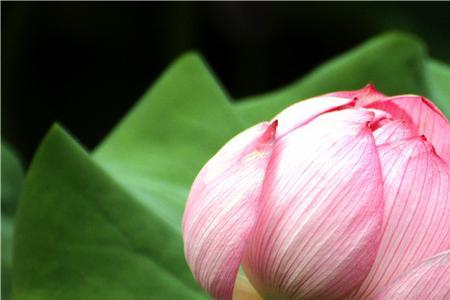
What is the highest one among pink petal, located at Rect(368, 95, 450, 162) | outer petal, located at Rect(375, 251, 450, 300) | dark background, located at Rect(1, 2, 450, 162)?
pink petal, located at Rect(368, 95, 450, 162)

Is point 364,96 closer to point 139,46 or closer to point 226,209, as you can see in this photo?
point 226,209

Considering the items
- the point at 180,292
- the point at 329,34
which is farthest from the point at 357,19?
the point at 180,292

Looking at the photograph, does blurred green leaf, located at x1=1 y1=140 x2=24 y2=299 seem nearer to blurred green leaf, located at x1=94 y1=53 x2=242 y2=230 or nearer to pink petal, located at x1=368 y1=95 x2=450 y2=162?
blurred green leaf, located at x1=94 y1=53 x2=242 y2=230

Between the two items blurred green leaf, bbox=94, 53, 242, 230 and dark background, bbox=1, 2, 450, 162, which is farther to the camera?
dark background, bbox=1, 2, 450, 162

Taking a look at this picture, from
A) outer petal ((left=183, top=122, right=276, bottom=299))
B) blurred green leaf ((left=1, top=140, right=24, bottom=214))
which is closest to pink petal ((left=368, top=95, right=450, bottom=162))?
outer petal ((left=183, top=122, right=276, bottom=299))

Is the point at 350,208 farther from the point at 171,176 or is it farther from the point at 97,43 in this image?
the point at 97,43

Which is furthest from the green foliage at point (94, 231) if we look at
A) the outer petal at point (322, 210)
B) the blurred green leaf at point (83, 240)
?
the outer petal at point (322, 210)

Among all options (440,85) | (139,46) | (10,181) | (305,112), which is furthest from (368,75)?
(139,46)
